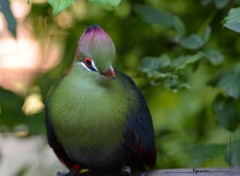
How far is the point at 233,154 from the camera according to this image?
1638 millimetres

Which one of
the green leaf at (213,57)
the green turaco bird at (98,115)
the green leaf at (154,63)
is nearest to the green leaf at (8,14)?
the green turaco bird at (98,115)

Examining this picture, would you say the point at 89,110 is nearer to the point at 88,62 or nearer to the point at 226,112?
the point at 88,62

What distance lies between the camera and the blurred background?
1.79 meters

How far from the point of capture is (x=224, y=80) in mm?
1701

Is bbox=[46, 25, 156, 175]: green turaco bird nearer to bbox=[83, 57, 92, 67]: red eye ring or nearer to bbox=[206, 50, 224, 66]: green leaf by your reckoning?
bbox=[83, 57, 92, 67]: red eye ring

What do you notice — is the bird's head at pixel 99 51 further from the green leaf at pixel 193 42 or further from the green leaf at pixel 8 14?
the green leaf at pixel 193 42

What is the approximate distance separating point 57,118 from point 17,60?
3.21 meters

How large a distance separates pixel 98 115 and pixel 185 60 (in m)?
0.42

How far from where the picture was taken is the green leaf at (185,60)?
5.43 ft

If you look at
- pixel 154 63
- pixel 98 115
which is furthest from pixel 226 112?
pixel 98 115

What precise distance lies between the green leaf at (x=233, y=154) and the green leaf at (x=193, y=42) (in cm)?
29

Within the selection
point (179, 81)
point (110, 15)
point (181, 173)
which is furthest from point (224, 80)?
point (110, 15)

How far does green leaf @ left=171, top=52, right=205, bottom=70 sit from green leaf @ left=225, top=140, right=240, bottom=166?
0.24 meters

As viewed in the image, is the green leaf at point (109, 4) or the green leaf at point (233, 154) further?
the green leaf at point (233, 154)
